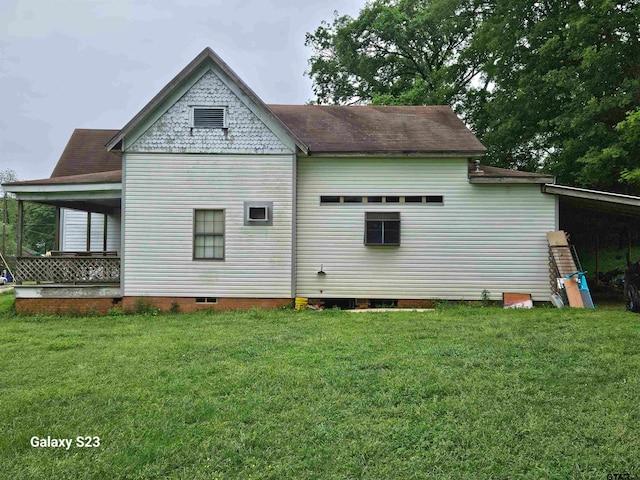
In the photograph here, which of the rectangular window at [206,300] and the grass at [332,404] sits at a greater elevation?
the rectangular window at [206,300]

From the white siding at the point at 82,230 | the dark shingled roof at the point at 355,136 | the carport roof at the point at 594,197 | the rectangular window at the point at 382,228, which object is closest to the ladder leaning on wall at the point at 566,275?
the carport roof at the point at 594,197

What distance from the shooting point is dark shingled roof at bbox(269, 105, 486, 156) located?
468 inches

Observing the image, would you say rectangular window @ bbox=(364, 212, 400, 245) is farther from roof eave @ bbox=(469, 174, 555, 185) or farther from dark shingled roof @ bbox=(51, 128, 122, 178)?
dark shingled roof @ bbox=(51, 128, 122, 178)

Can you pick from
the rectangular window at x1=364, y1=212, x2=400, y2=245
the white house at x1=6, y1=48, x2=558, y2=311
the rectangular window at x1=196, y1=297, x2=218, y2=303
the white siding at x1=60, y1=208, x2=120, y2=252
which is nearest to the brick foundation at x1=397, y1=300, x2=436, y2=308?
the white house at x1=6, y1=48, x2=558, y2=311

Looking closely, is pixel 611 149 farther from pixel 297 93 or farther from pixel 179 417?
pixel 297 93

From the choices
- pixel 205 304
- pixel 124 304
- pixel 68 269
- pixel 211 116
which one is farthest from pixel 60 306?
pixel 211 116

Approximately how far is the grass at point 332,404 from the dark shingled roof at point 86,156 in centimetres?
907

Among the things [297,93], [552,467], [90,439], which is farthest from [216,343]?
[297,93]

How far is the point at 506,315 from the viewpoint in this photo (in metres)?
9.60

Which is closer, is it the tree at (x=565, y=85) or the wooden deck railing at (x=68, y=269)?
the wooden deck railing at (x=68, y=269)

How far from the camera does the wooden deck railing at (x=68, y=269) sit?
11602 mm

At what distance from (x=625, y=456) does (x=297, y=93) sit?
123ft

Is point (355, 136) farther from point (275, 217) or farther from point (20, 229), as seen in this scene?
point (20, 229)

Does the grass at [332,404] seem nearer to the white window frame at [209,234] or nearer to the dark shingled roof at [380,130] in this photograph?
the white window frame at [209,234]
